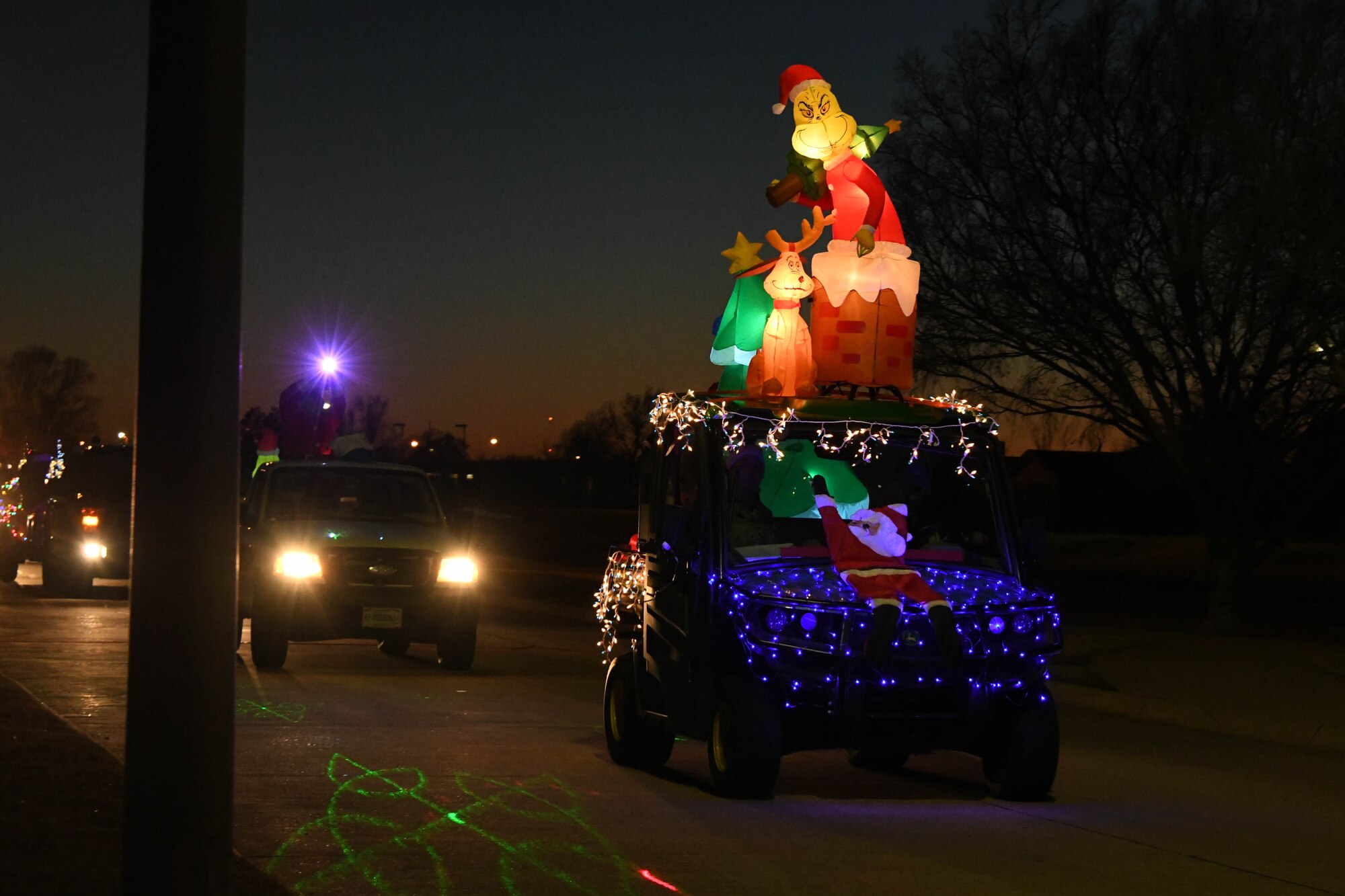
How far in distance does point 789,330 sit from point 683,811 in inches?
125

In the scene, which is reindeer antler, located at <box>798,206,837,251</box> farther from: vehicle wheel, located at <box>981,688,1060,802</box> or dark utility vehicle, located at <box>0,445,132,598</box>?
dark utility vehicle, located at <box>0,445,132,598</box>

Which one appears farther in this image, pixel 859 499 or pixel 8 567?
pixel 8 567

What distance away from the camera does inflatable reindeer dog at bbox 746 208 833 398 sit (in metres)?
10.7

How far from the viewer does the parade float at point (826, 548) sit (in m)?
9.46

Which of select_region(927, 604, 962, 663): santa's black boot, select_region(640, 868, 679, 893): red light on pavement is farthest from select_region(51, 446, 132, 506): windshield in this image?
select_region(640, 868, 679, 893): red light on pavement

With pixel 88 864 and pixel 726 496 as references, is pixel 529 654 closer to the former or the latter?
pixel 726 496

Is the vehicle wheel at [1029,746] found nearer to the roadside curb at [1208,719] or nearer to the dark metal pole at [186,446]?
the roadside curb at [1208,719]

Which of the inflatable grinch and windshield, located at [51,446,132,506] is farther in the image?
windshield, located at [51,446,132,506]

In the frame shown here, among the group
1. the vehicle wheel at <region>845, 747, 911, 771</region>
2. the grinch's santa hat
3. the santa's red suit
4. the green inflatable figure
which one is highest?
the grinch's santa hat

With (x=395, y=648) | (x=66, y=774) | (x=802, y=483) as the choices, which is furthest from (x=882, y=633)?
(x=395, y=648)

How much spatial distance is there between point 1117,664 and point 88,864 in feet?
40.7

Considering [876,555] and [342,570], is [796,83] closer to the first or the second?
[876,555]

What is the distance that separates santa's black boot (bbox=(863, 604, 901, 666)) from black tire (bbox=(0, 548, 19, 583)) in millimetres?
22907

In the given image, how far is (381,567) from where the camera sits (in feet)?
54.1
